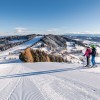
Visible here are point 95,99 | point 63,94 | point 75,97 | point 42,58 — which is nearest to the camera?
point 95,99

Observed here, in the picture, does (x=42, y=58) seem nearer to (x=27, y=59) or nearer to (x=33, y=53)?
(x=33, y=53)

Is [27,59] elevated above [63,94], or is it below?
below

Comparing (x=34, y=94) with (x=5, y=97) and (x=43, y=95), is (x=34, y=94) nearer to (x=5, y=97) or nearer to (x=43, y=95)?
(x=43, y=95)

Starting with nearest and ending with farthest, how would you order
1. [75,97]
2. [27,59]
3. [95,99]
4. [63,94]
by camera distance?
[95,99], [75,97], [63,94], [27,59]

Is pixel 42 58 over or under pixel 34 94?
under

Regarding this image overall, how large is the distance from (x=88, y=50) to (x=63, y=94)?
10805 mm

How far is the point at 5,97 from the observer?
643cm

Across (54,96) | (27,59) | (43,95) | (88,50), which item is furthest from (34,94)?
(27,59)

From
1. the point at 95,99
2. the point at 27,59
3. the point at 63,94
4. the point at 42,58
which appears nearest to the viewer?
the point at 95,99

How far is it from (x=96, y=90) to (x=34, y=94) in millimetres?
2327

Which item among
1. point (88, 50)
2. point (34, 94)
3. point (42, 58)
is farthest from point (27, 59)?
point (34, 94)

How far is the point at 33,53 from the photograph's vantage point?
252 feet

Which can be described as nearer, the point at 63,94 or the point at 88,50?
the point at 63,94

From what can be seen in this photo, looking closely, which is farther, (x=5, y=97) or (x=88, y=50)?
(x=88, y=50)
